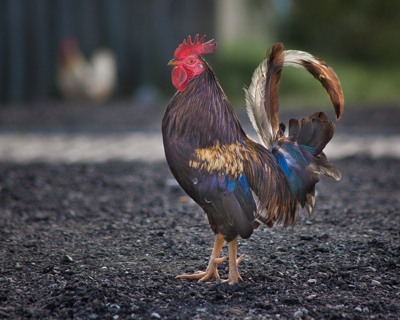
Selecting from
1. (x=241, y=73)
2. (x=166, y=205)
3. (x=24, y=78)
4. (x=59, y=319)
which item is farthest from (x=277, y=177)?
(x=241, y=73)

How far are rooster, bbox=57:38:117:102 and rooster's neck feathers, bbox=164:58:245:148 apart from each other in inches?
381

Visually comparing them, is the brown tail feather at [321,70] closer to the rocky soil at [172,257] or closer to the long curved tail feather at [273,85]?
the long curved tail feather at [273,85]

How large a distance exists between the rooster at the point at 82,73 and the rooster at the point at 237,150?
9651 mm

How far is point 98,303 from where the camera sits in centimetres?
250

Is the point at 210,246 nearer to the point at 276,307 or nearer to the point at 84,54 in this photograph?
the point at 276,307

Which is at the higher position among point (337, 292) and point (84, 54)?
point (84, 54)

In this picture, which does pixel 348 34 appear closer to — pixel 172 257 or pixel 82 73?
pixel 82 73

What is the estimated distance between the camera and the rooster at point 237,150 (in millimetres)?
2621

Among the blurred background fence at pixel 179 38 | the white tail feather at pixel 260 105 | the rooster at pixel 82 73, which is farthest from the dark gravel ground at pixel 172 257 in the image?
the blurred background fence at pixel 179 38

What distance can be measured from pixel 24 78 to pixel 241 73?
267 inches

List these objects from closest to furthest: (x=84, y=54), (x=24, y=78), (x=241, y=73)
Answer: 1. (x=24, y=78)
2. (x=84, y=54)
3. (x=241, y=73)

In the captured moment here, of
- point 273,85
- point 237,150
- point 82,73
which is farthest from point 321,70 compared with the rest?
point 82,73

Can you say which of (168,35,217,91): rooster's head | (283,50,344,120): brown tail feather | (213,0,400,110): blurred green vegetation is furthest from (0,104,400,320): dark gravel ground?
(213,0,400,110): blurred green vegetation

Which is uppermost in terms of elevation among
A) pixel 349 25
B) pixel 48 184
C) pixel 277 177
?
pixel 349 25
